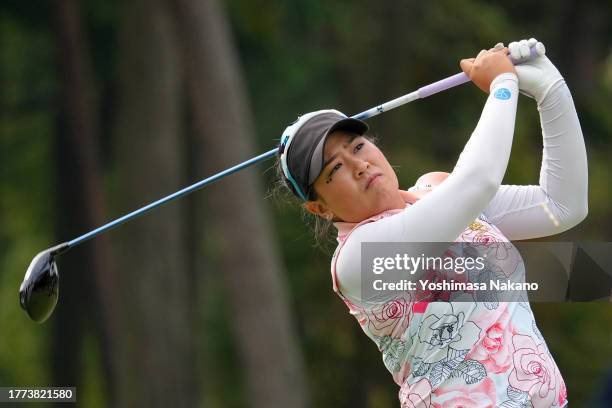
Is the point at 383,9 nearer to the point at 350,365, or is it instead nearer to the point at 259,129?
the point at 259,129

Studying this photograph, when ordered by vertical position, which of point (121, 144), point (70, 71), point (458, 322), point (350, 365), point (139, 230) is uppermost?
point (70, 71)

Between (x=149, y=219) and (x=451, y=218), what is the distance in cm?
988

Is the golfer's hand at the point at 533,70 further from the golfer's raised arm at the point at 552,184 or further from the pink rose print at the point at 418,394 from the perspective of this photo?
the pink rose print at the point at 418,394

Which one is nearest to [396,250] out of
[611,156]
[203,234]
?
[611,156]

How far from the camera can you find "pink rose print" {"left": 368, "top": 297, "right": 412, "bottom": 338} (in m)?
3.19

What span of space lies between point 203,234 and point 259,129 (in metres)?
2.74

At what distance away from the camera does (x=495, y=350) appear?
3133mm

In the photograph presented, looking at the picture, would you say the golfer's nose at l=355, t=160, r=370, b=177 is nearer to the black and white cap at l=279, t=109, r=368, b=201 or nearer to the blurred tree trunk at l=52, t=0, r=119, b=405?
the black and white cap at l=279, t=109, r=368, b=201

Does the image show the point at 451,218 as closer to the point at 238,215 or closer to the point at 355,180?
A: the point at 355,180

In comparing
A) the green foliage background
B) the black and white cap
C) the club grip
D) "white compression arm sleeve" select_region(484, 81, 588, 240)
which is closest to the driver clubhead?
the black and white cap

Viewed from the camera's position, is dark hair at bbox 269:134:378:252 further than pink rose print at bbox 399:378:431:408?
Yes

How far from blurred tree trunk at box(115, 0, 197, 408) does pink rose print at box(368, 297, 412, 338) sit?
9.42 meters

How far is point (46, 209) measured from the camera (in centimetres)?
1589

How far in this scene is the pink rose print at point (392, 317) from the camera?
3193 millimetres
